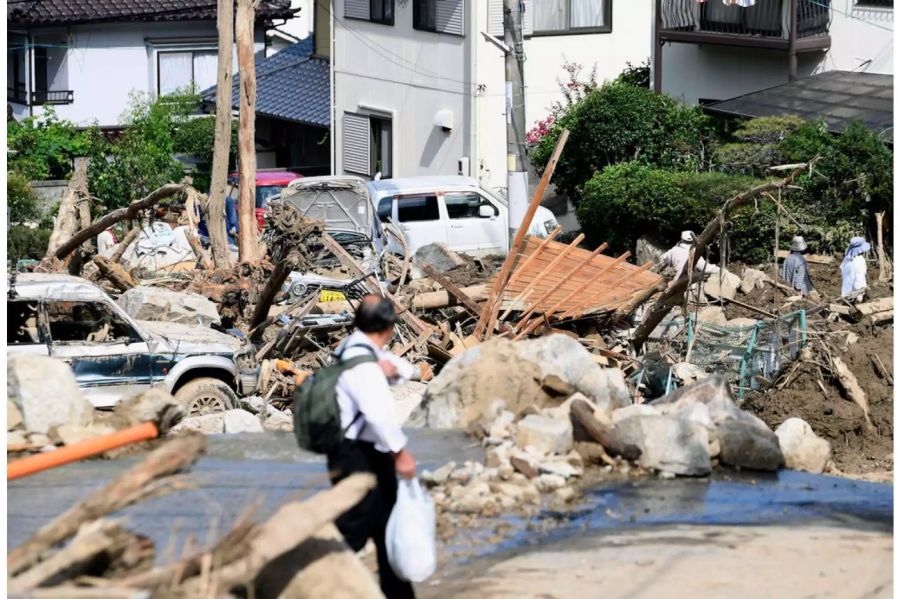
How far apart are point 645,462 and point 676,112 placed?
1604 centimetres

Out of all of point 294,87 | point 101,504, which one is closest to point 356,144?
point 294,87

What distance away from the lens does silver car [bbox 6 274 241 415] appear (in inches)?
502

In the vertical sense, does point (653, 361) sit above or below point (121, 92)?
below

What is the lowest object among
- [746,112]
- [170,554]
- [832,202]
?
[170,554]

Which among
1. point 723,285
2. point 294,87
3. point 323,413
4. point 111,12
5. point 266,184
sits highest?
point 111,12

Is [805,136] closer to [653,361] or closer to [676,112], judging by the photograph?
[676,112]

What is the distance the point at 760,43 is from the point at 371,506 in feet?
62.2

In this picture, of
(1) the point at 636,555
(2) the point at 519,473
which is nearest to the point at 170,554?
(1) the point at 636,555

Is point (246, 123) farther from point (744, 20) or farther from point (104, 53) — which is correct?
point (104, 53)

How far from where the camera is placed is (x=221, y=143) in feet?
72.8

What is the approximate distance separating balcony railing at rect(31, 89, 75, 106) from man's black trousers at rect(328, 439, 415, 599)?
110 ft

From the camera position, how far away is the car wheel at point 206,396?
524 inches

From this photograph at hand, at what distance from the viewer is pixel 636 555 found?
7.62m

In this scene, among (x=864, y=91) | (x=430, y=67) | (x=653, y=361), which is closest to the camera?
(x=653, y=361)
